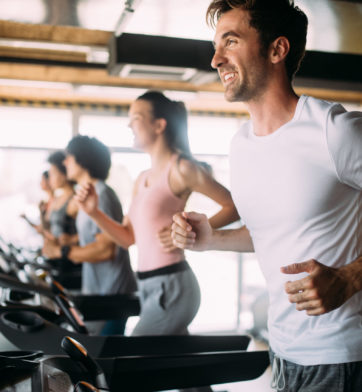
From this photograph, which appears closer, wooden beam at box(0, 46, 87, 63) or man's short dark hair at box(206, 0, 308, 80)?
man's short dark hair at box(206, 0, 308, 80)

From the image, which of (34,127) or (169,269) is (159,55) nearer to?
(169,269)

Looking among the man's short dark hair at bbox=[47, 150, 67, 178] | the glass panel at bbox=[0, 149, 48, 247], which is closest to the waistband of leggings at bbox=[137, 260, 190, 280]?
the man's short dark hair at bbox=[47, 150, 67, 178]

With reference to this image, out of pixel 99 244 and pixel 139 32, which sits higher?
pixel 139 32

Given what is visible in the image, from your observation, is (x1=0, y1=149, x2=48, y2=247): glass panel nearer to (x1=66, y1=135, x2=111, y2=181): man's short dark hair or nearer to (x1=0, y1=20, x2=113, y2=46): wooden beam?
(x1=0, y1=20, x2=113, y2=46): wooden beam

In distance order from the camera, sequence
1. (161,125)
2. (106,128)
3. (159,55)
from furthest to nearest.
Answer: (106,128), (159,55), (161,125)

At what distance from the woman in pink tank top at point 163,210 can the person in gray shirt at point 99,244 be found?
0.56 m

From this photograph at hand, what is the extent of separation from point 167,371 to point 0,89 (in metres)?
5.21

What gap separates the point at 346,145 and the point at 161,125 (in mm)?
1280

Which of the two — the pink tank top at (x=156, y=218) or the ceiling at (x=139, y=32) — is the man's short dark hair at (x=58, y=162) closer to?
the ceiling at (x=139, y=32)

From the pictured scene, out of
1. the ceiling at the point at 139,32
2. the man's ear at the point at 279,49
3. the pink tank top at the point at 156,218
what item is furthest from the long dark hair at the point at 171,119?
the man's ear at the point at 279,49

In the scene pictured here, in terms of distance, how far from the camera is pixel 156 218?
213 cm

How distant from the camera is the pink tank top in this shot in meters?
2.12

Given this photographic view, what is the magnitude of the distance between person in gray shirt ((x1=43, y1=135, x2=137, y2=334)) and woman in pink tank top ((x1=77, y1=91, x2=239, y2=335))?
56 centimetres

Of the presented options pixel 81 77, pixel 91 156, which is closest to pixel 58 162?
pixel 81 77
